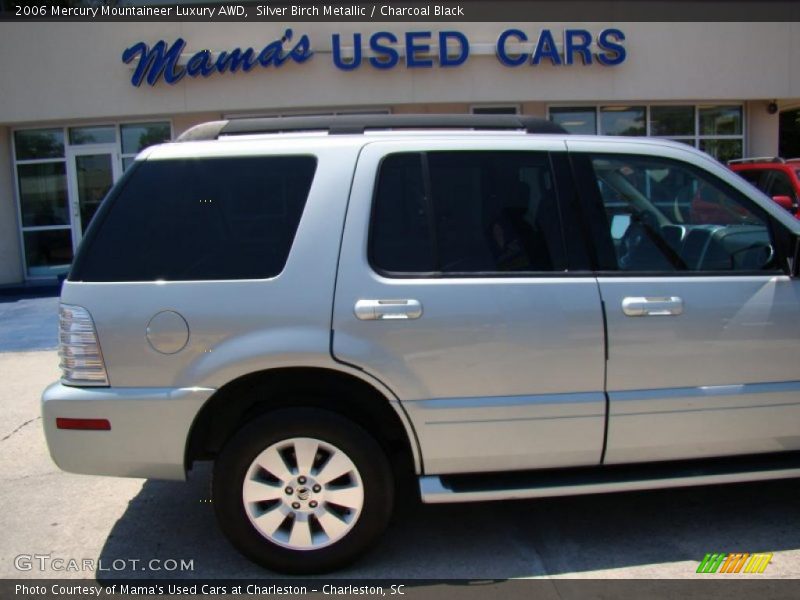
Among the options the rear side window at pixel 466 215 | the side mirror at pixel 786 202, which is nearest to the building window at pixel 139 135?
the side mirror at pixel 786 202

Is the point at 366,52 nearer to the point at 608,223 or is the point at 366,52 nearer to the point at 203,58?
the point at 203,58

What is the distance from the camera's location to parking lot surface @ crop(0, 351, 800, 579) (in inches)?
129

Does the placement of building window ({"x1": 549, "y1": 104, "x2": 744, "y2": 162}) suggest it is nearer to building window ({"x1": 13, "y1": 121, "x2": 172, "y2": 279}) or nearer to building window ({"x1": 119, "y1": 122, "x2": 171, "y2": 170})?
building window ({"x1": 119, "y1": 122, "x2": 171, "y2": 170})

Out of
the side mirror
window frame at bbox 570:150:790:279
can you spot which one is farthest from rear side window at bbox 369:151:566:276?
the side mirror

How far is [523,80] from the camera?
12.6 m

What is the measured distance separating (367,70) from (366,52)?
312mm

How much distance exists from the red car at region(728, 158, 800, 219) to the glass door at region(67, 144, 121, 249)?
436 inches

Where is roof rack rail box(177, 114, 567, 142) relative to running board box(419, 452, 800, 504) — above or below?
above

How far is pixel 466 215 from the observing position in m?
3.23

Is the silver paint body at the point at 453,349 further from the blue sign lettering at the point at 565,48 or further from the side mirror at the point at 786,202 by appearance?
the blue sign lettering at the point at 565,48

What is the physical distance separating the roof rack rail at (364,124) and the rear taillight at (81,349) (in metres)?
1.01

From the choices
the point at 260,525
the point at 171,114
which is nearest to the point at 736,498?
the point at 260,525

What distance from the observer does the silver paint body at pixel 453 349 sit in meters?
3.02

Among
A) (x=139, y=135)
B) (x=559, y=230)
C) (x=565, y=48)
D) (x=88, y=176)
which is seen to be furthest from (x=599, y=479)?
(x=88, y=176)
